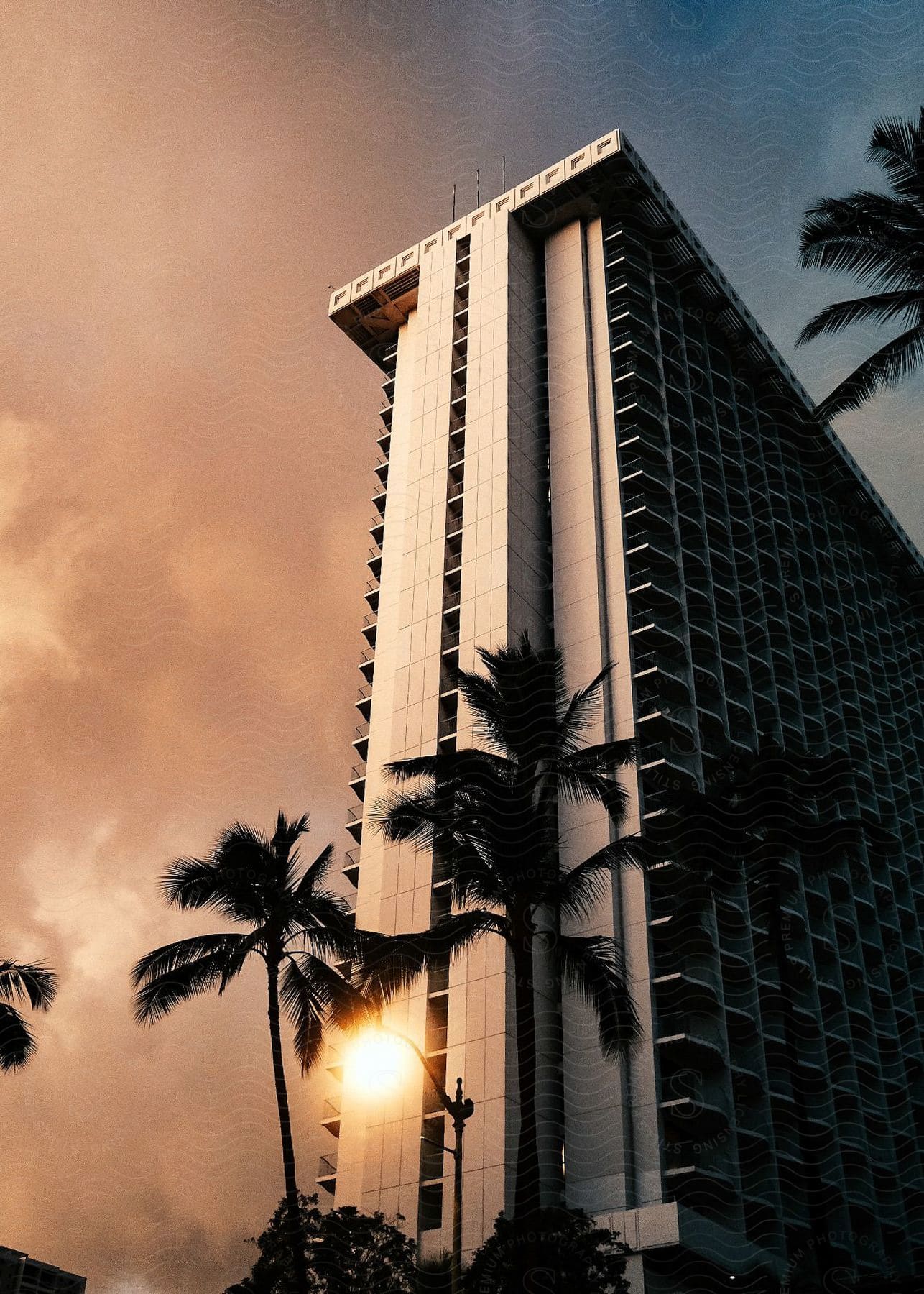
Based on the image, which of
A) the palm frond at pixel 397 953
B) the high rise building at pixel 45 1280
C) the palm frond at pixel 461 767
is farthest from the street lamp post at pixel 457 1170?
the high rise building at pixel 45 1280

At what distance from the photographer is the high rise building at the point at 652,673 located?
17344 mm

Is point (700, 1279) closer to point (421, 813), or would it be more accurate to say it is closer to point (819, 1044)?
point (819, 1044)

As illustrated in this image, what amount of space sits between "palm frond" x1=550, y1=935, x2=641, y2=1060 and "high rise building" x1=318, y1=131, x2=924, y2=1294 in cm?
214

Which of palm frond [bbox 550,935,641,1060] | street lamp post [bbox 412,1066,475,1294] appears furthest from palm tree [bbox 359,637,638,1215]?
street lamp post [bbox 412,1066,475,1294]

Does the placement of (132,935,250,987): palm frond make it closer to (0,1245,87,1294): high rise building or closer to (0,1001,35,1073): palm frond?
(0,1001,35,1073): palm frond

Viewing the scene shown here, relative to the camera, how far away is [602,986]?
11906 millimetres

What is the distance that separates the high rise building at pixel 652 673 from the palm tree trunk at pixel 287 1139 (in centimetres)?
138

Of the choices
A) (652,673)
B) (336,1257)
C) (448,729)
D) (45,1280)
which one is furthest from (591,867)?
(45,1280)

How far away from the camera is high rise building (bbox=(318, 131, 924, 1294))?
17.3m

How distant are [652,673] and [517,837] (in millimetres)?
9505

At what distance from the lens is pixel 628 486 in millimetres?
23750

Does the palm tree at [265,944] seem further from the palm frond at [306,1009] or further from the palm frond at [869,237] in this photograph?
the palm frond at [869,237]

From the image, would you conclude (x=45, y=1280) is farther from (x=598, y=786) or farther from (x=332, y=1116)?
(x=598, y=786)

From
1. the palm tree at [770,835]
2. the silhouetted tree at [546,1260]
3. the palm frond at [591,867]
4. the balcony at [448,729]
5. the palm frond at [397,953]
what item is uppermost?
the balcony at [448,729]
